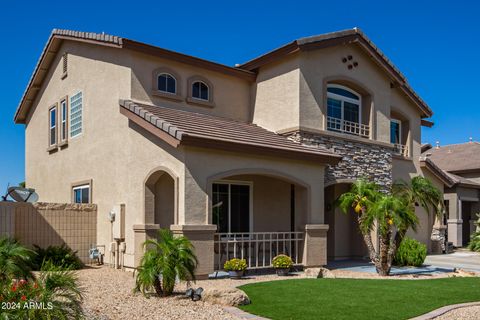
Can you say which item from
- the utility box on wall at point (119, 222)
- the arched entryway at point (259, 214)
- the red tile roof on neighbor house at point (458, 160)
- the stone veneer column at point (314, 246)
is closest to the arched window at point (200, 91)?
the arched entryway at point (259, 214)

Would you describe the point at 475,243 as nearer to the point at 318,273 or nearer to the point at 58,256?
the point at 318,273

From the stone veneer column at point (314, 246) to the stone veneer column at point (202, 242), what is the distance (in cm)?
374

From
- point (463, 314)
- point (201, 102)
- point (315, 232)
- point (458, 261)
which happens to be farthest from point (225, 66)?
point (458, 261)

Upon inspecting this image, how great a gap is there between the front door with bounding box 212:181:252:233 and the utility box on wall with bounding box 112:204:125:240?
2.99 m

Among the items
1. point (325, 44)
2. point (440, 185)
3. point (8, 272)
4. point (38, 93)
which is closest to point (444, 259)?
point (440, 185)

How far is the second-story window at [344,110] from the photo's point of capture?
A: 19484 millimetres

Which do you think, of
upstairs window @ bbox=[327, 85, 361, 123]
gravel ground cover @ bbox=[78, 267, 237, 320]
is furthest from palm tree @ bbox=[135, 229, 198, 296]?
upstairs window @ bbox=[327, 85, 361, 123]

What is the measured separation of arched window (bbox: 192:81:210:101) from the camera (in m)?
18.2

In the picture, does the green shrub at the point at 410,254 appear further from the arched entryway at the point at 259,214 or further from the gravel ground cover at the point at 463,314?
the gravel ground cover at the point at 463,314

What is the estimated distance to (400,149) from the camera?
23328 millimetres

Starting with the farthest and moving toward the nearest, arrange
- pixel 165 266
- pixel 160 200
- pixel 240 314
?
pixel 160 200 → pixel 165 266 → pixel 240 314

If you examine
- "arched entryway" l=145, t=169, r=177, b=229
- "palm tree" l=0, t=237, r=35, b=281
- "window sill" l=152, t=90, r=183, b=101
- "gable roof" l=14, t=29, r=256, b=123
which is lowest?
"palm tree" l=0, t=237, r=35, b=281

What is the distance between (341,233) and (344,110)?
5.04m

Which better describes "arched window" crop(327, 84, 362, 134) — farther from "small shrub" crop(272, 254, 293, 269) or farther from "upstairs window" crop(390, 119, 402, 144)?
"small shrub" crop(272, 254, 293, 269)
